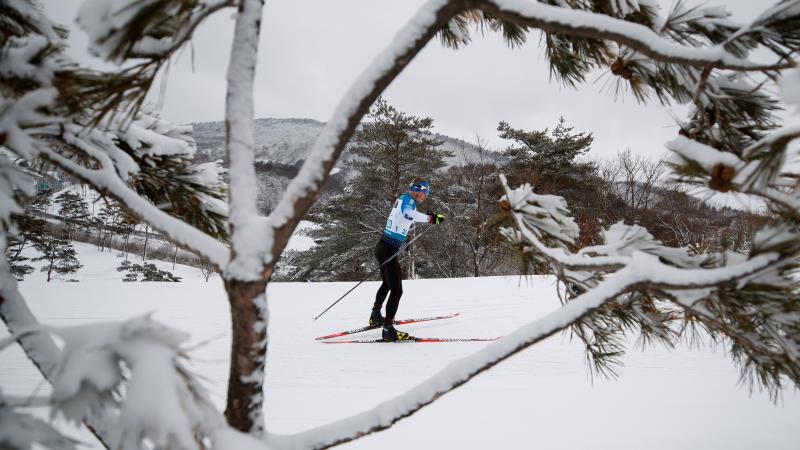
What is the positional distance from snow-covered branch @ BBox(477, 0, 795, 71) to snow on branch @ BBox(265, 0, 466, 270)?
14 cm

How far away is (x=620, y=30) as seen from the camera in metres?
0.86

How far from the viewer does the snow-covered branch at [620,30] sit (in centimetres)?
86

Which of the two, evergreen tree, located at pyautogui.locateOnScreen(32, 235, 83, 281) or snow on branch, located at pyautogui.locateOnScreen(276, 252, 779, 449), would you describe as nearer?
snow on branch, located at pyautogui.locateOnScreen(276, 252, 779, 449)

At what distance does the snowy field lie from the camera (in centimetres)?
205

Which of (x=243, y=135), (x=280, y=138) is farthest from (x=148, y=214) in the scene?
(x=280, y=138)

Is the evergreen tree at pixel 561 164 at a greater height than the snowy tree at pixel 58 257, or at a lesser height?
greater

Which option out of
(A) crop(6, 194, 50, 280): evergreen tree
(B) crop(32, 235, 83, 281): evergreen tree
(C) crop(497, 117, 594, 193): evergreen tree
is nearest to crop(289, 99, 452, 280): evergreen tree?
(C) crop(497, 117, 594, 193): evergreen tree

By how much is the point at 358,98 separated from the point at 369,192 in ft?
62.8

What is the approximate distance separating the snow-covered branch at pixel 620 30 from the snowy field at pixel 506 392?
36.7 inches

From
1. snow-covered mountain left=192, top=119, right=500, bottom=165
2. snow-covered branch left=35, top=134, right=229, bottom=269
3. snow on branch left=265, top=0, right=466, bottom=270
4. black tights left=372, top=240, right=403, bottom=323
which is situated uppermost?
snow-covered mountain left=192, top=119, right=500, bottom=165

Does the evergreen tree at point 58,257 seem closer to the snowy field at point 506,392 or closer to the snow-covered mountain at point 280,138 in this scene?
the snowy field at point 506,392

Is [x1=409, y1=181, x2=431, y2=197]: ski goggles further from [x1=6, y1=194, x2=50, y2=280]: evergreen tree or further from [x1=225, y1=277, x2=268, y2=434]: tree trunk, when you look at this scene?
[x1=225, y1=277, x2=268, y2=434]: tree trunk

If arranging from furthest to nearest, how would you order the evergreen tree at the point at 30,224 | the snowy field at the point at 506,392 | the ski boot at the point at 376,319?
the ski boot at the point at 376,319
the snowy field at the point at 506,392
the evergreen tree at the point at 30,224

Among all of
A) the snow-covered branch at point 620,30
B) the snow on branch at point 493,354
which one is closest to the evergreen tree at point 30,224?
the snow on branch at point 493,354
